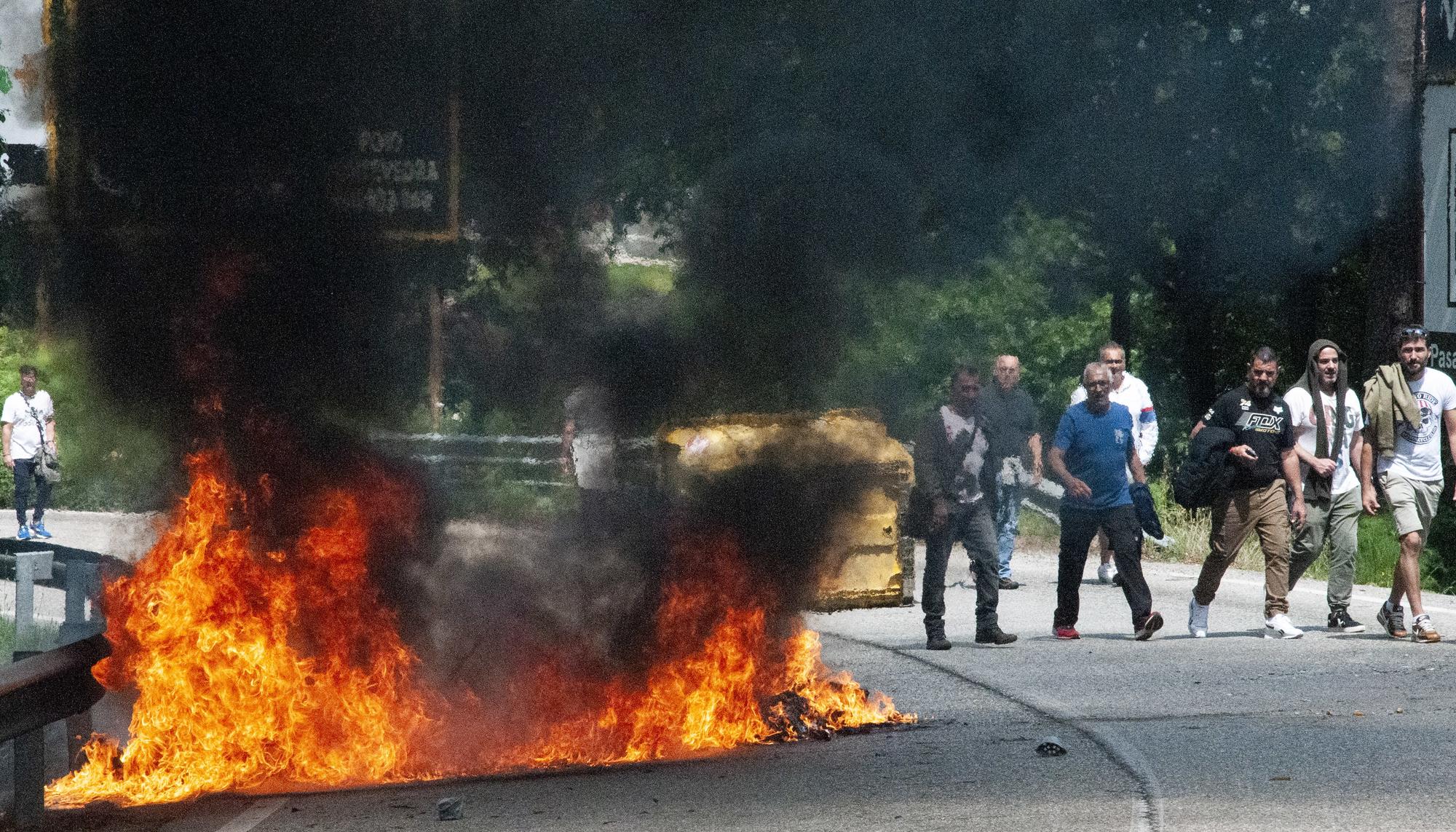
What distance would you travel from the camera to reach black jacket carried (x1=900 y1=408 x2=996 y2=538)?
1049cm

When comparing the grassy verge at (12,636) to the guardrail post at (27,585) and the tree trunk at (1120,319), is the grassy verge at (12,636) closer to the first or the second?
the guardrail post at (27,585)

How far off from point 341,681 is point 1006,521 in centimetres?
748

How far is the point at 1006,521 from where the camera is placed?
44.6 ft

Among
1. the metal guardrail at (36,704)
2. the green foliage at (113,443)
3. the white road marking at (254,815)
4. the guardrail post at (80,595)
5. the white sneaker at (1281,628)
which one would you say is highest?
the green foliage at (113,443)

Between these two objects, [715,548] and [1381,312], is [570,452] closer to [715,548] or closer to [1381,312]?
[715,548]

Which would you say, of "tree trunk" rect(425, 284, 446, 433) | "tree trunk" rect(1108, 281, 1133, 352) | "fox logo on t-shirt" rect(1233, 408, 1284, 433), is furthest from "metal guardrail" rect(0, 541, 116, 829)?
"tree trunk" rect(1108, 281, 1133, 352)

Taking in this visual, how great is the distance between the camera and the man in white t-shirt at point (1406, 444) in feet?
34.8

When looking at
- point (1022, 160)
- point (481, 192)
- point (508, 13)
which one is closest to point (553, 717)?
point (481, 192)

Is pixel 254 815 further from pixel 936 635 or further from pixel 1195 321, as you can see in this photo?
pixel 1195 321

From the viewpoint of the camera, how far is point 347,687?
23.0 ft

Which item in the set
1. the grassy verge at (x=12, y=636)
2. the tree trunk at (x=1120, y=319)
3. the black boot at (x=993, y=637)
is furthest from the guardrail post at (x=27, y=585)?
the tree trunk at (x=1120, y=319)

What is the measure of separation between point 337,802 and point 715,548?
2169 mm

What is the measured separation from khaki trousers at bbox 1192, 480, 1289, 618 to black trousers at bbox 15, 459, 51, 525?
37.1 ft

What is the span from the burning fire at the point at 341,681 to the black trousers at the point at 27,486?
10.5 metres
